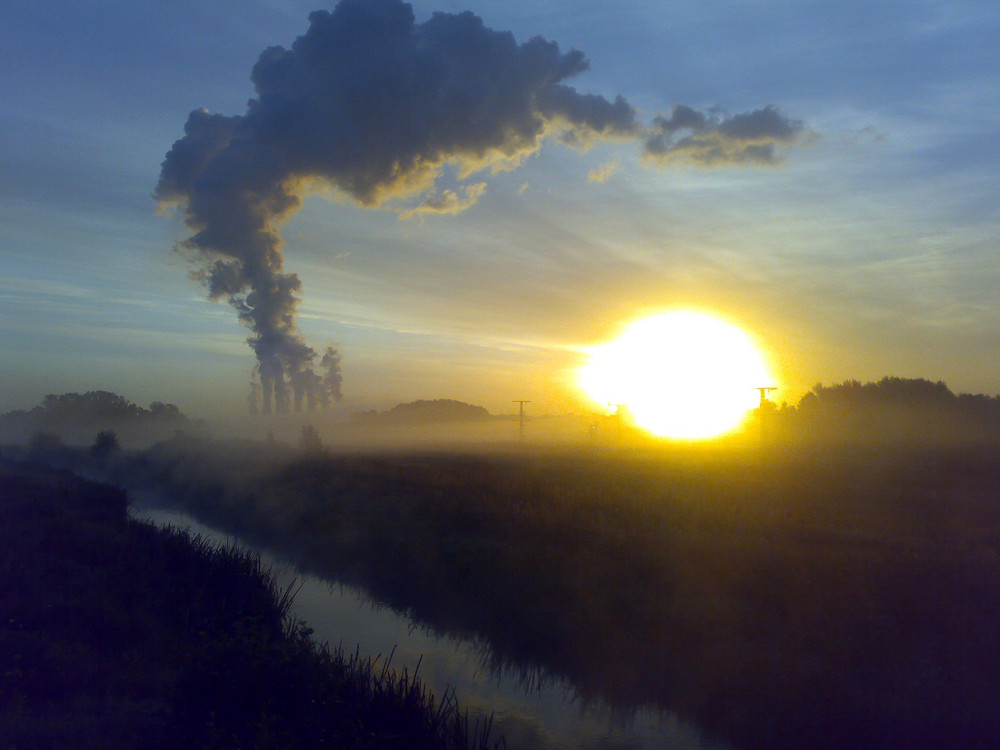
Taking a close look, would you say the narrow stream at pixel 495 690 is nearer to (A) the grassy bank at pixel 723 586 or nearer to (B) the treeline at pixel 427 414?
(A) the grassy bank at pixel 723 586

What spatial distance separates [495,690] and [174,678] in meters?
5.50

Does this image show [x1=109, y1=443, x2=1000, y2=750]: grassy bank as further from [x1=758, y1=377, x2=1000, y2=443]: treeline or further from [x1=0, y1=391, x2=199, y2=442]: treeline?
[x1=0, y1=391, x2=199, y2=442]: treeline

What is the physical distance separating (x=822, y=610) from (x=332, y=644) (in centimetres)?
942

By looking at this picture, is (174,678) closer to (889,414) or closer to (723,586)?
(723,586)

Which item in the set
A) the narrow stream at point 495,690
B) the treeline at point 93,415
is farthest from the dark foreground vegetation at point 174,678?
the treeline at point 93,415

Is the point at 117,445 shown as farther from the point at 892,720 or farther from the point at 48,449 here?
the point at 892,720

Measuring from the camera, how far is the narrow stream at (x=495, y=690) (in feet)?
35.3

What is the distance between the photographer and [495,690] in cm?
1275

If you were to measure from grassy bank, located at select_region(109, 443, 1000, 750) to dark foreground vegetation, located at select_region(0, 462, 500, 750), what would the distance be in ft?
13.1

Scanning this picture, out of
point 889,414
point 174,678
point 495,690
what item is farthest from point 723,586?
point 889,414

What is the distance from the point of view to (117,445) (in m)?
65.4

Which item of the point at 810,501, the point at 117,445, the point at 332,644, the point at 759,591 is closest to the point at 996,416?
the point at 810,501

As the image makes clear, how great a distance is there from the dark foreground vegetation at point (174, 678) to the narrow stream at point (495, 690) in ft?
3.53

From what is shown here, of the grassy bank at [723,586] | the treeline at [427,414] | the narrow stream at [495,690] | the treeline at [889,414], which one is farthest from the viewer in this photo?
the treeline at [427,414]
